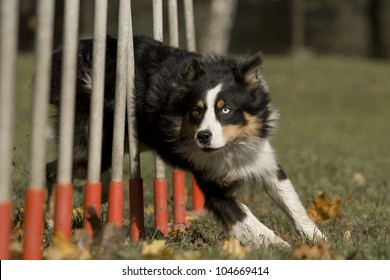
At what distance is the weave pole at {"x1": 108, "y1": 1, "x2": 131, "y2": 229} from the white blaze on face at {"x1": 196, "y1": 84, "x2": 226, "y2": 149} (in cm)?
47

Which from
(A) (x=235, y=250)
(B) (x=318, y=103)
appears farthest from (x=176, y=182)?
(B) (x=318, y=103)

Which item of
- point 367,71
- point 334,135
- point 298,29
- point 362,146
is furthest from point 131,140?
point 298,29

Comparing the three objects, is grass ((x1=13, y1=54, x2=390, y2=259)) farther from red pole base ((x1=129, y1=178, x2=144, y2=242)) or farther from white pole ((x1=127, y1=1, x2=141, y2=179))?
white pole ((x1=127, y1=1, x2=141, y2=179))

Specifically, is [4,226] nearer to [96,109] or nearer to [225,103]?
[96,109]

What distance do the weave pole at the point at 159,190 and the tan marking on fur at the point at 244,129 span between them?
0.70 meters

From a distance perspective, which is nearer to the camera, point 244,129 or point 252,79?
point 244,129

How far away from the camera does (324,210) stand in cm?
536

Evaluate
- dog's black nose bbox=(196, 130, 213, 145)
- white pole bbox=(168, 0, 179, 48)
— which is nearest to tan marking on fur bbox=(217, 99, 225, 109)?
dog's black nose bbox=(196, 130, 213, 145)

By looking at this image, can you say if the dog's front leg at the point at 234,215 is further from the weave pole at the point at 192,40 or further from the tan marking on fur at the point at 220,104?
the weave pole at the point at 192,40

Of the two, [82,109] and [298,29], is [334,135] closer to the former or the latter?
[82,109]

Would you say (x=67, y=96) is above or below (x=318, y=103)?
below

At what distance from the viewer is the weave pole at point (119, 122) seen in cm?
424

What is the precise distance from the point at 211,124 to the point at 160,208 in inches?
33.8

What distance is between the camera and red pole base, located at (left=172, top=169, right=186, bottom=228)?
521 centimetres
